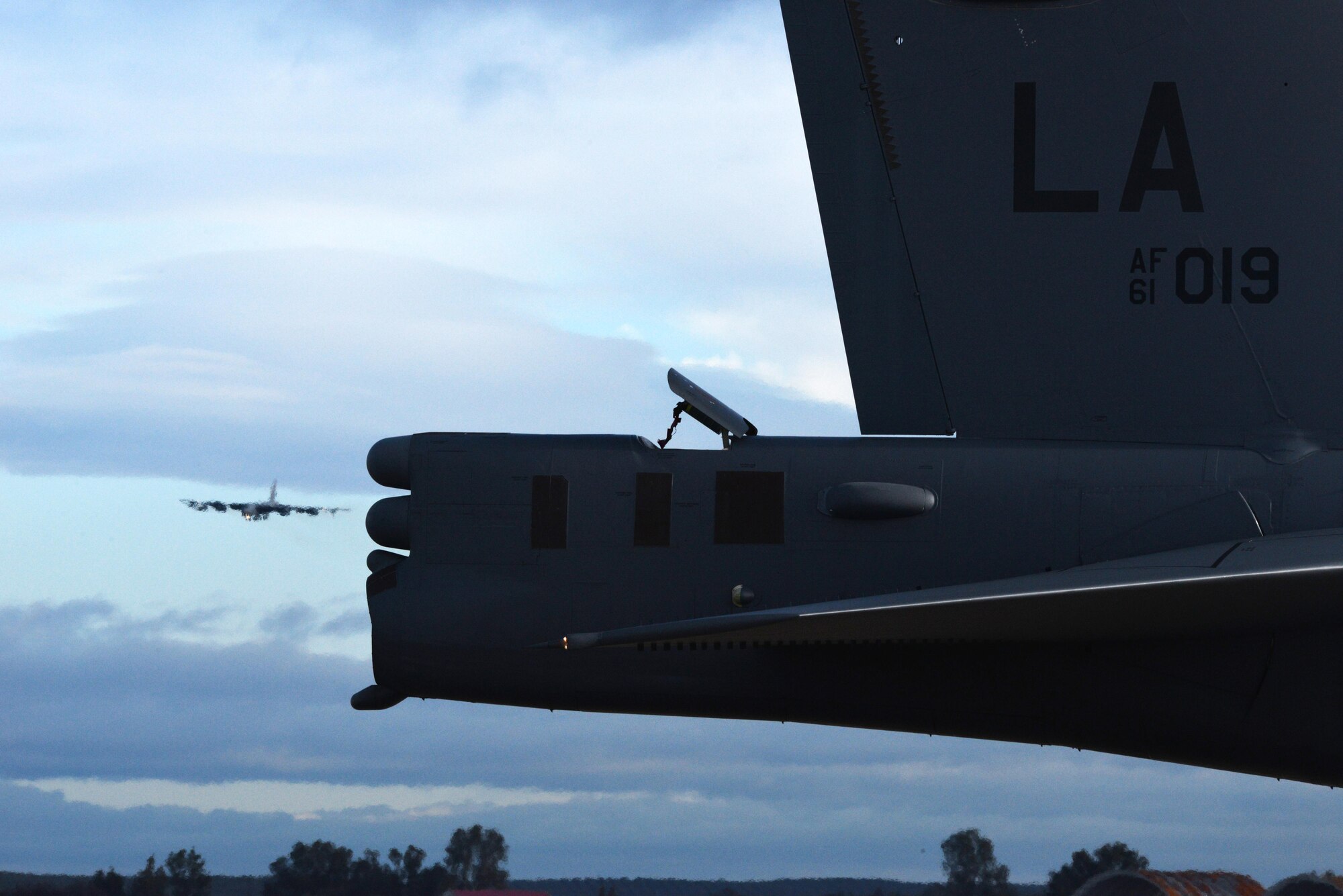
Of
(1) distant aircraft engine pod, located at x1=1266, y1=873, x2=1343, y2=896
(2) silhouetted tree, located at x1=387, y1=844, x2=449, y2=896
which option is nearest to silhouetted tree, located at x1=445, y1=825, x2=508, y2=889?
(2) silhouetted tree, located at x1=387, y1=844, x2=449, y2=896

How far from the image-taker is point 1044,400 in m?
6.60

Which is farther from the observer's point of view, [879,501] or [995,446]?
[995,446]

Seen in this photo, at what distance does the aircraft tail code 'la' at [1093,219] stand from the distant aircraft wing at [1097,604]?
1.26 metres

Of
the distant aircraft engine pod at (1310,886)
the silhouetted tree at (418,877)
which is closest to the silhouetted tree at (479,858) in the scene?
the silhouetted tree at (418,877)

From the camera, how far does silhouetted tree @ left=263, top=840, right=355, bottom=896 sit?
840 centimetres

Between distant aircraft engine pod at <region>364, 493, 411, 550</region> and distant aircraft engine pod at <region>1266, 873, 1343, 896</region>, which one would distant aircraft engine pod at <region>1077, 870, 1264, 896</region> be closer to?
distant aircraft engine pod at <region>1266, 873, 1343, 896</region>

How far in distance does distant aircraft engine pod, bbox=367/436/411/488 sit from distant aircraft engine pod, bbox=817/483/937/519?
7.16 feet

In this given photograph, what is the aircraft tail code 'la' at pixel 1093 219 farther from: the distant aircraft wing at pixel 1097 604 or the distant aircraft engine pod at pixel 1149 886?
the distant aircraft engine pod at pixel 1149 886

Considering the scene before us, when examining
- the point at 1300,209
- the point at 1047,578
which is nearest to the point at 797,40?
the point at 1300,209

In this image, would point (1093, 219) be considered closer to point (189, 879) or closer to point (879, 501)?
point (879, 501)

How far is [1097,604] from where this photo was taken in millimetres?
4934

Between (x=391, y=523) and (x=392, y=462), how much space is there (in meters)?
0.32

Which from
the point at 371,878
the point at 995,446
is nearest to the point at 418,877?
the point at 371,878

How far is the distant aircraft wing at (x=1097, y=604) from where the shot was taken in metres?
4.73
